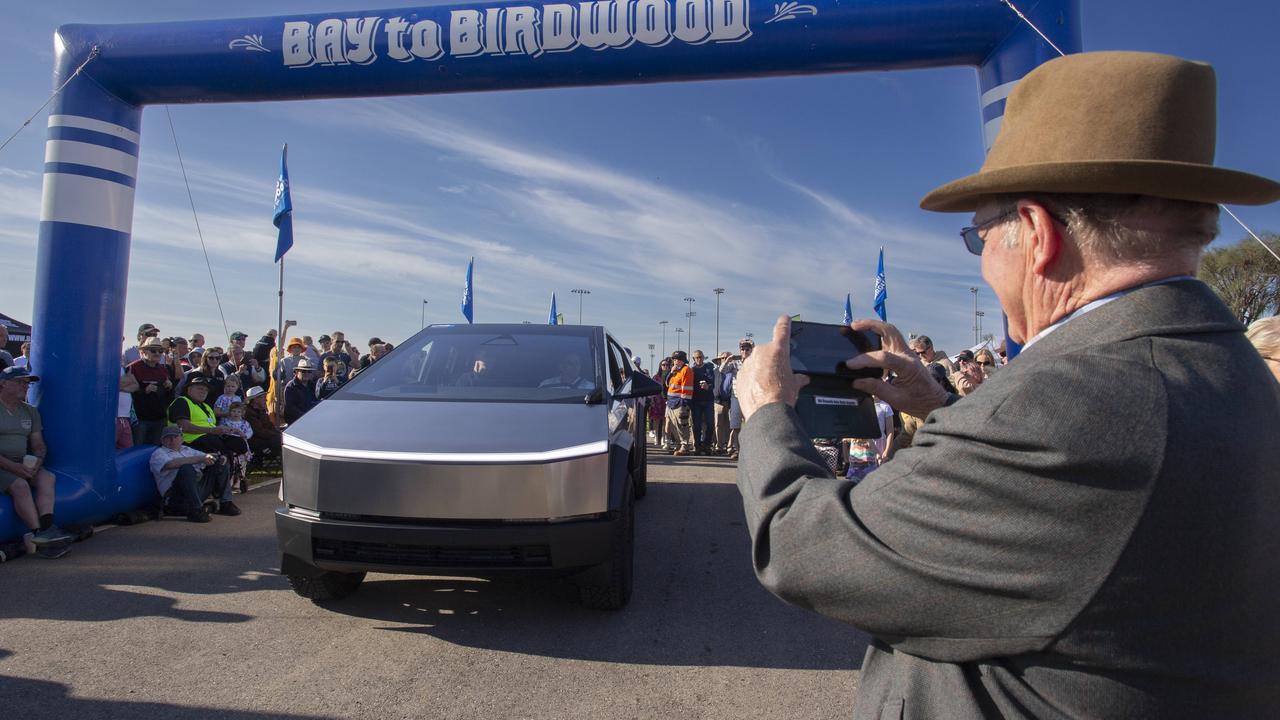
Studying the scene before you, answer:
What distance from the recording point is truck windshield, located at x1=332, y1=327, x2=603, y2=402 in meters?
4.55

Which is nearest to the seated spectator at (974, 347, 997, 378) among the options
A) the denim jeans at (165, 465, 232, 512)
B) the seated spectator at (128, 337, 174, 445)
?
the denim jeans at (165, 465, 232, 512)

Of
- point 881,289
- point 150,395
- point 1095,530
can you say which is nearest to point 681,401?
point 881,289

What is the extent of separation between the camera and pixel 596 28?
5.77 meters

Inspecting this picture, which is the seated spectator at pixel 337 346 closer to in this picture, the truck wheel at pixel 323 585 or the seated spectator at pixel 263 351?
the seated spectator at pixel 263 351

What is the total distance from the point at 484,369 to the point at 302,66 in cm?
320

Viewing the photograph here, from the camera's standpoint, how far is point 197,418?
7512 mm

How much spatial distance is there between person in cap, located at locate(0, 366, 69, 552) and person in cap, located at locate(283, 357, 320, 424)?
12.6 feet

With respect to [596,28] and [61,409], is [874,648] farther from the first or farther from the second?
[61,409]

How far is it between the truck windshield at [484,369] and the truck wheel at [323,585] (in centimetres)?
106

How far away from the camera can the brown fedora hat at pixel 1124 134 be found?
0.99 metres

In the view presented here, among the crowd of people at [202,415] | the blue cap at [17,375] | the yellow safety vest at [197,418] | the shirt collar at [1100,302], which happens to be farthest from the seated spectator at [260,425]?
the shirt collar at [1100,302]

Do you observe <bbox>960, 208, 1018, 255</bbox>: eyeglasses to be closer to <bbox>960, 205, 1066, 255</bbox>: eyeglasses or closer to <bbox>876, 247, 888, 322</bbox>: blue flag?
<bbox>960, 205, 1066, 255</bbox>: eyeglasses

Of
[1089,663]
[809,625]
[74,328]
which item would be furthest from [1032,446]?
[74,328]

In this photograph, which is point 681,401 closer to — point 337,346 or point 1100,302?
point 337,346
